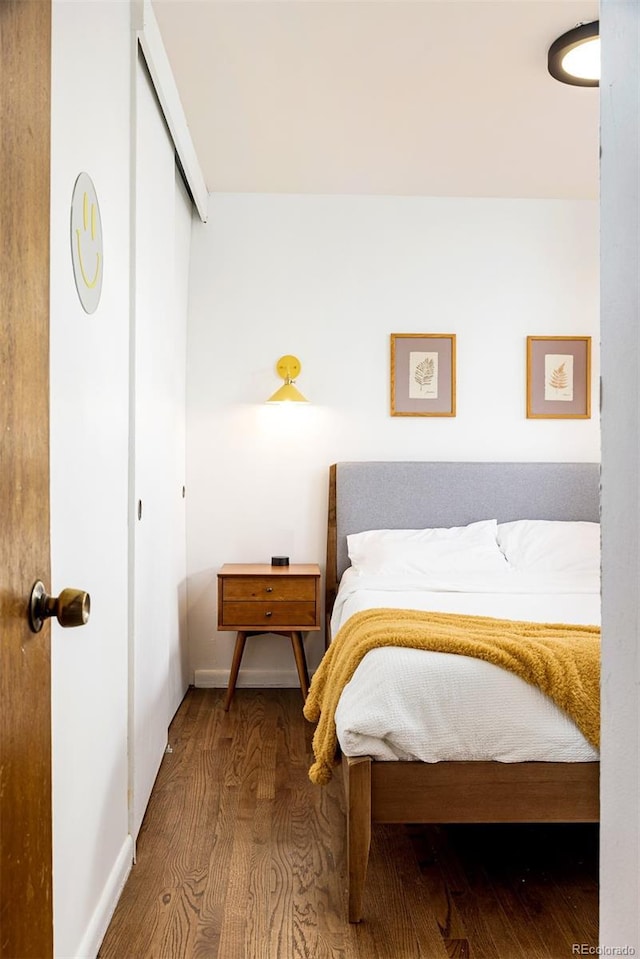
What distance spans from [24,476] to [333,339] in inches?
129

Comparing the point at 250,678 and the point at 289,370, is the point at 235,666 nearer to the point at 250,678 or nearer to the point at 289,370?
the point at 250,678

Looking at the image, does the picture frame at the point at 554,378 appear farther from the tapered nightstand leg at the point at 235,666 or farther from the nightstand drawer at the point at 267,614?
the tapered nightstand leg at the point at 235,666

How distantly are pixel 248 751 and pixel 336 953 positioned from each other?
1313 millimetres

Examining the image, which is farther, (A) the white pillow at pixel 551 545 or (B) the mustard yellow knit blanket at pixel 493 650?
(A) the white pillow at pixel 551 545

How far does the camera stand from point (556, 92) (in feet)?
9.53

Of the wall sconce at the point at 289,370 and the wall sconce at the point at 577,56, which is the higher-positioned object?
the wall sconce at the point at 577,56

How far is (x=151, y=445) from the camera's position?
2.66 meters

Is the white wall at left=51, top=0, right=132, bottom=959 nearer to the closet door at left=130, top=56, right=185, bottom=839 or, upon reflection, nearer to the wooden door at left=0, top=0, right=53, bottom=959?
the closet door at left=130, top=56, right=185, bottom=839

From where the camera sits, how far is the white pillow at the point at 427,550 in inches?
137

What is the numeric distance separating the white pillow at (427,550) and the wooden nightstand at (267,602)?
0.91ft

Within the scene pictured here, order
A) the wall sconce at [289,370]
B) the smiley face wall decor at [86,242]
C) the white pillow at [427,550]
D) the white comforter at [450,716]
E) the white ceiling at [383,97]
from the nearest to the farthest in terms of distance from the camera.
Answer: the smiley face wall decor at [86,242] < the white comforter at [450,716] < the white ceiling at [383,97] < the white pillow at [427,550] < the wall sconce at [289,370]

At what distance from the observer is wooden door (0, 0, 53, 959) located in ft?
2.59

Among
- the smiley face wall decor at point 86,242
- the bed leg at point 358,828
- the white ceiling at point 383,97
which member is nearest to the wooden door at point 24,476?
the smiley face wall decor at point 86,242

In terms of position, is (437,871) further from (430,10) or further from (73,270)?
(430,10)
